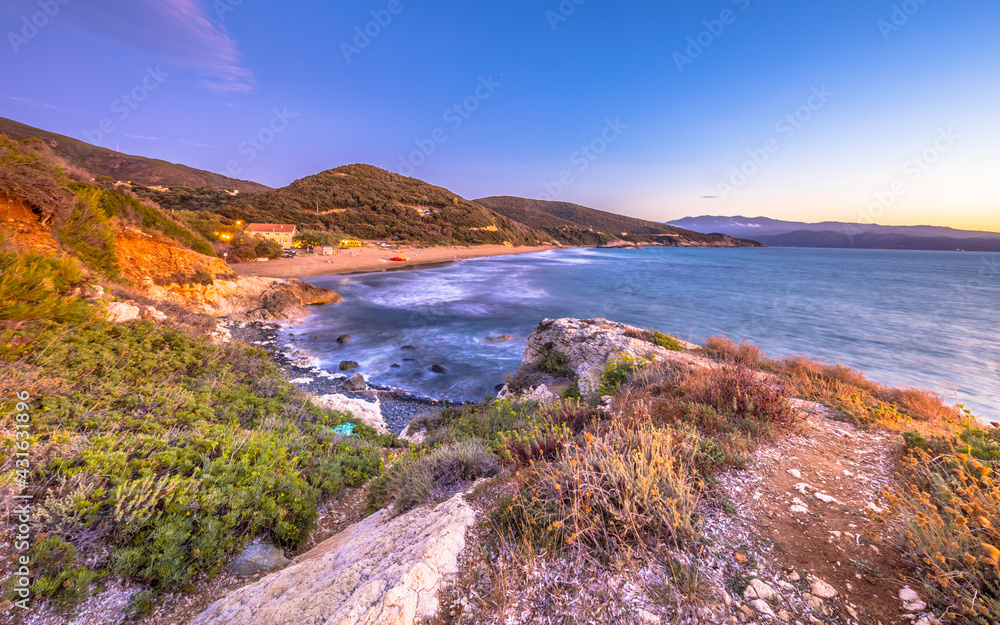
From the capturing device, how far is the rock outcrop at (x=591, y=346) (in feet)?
25.9

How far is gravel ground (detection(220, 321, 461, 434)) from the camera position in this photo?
9.41 m

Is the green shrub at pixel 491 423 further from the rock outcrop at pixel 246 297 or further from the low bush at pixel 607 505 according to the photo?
the rock outcrop at pixel 246 297

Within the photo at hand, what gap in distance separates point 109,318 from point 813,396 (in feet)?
A: 38.6

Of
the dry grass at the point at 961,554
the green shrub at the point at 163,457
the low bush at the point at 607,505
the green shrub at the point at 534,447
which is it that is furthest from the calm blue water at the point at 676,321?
the low bush at the point at 607,505

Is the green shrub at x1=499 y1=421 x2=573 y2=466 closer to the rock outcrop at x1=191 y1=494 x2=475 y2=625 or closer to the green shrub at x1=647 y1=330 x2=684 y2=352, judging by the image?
the rock outcrop at x1=191 y1=494 x2=475 y2=625

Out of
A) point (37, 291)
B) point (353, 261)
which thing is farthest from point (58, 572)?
point (353, 261)

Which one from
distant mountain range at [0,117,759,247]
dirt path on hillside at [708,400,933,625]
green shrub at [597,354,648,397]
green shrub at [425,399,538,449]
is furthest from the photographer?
distant mountain range at [0,117,759,247]

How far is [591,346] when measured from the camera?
9250mm

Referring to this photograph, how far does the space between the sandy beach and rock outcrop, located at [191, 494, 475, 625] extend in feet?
97.3

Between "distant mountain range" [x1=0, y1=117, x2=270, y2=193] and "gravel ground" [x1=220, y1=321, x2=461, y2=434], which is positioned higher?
"distant mountain range" [x1=0, y1=117, x2=270, y2=193]

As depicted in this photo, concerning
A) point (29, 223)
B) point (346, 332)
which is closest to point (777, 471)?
point (29, 223)

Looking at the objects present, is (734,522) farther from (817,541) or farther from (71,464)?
(71,464)

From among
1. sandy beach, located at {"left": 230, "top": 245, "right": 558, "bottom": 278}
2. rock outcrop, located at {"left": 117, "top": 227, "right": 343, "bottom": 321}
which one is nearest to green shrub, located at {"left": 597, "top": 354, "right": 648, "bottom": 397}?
rock outcrop, located at {"left": 117, "top": 227, "right": 343, "bottom": 321}

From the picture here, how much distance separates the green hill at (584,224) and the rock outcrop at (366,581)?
113 meters
